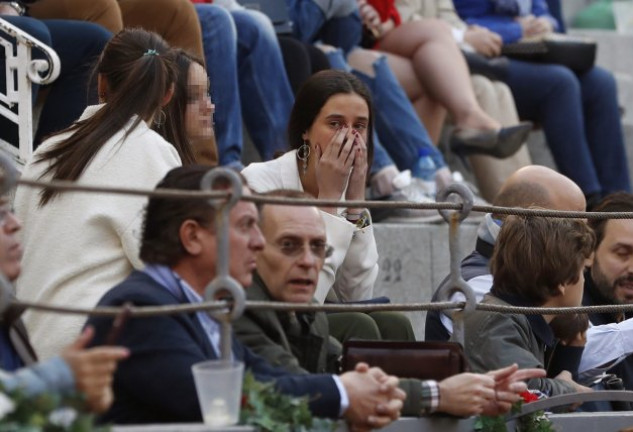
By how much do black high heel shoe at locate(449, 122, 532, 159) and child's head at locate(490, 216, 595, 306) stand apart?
3623 millimetres

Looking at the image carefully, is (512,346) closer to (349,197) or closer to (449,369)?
(449,369)

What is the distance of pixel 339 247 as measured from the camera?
5.00 metres

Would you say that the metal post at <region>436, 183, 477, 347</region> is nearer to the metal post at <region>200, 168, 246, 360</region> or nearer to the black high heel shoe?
the metal post at <region>200, 168, 246, 360</region>

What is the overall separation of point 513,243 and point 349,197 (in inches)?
29.3

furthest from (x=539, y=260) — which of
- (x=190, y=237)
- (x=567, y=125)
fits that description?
(x=567, y=125)

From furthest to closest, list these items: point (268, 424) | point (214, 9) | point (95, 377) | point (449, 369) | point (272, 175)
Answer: point (214, 9), point (272, 175), point (449, 369), point (268, 424), point (95, 377)

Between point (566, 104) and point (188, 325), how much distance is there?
6311 millimetres

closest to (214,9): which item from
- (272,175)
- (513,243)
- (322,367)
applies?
(272,175)

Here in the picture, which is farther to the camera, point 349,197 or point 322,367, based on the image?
point 349,197

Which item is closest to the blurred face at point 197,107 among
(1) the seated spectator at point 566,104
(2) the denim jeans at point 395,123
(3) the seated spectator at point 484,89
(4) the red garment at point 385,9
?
(2) the denim jeans at point 395,123

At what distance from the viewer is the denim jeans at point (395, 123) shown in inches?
326

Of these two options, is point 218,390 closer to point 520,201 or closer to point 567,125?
point 520,201

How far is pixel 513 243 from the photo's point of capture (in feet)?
16.0

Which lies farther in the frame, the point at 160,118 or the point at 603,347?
the point at 603,347
